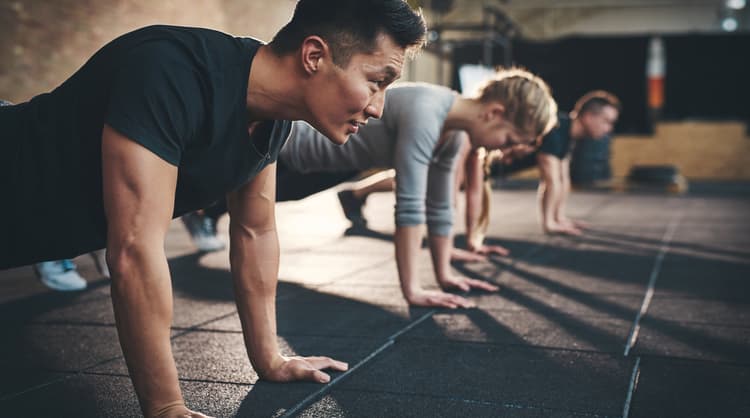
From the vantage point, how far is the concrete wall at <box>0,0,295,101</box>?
204 inches

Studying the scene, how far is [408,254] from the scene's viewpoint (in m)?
2.48

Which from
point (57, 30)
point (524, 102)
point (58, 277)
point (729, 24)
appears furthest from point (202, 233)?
point (729, 24)

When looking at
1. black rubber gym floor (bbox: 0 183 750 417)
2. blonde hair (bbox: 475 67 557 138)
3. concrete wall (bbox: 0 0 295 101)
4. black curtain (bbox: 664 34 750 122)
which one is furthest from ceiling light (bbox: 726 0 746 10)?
blonde hair (bbox: 475 67 557 138)

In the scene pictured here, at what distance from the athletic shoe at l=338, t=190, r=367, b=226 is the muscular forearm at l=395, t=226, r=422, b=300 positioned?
7.71 ft

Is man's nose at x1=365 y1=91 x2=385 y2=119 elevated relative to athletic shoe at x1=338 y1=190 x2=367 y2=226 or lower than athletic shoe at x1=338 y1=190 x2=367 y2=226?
elevated

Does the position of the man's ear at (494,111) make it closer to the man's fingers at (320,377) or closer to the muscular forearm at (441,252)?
the muscular forearm at (441,252)

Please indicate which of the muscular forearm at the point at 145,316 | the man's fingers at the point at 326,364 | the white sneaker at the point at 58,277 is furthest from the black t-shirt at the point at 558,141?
the muscular forearm at the point at 145,316

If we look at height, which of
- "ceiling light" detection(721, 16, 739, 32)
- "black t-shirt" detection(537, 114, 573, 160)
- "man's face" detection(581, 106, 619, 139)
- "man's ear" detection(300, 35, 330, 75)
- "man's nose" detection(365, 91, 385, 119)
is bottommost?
"black t-shirt" detection(537, 114, 573, 160)

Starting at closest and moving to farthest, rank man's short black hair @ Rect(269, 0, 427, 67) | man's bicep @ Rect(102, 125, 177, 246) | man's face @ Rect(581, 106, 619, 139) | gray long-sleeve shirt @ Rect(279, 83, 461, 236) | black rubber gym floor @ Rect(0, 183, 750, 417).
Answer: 1. man's bicep @ Rect(102, 125, 177, 246)
2. man's short black hair @ Rect(269, 0, 427, 67)
3. black rubber gym floor @ Rect(0, 183, 750, 417)
4. gray long-sleeve shirt @ Rect(279, 83, 461, 236)
5. man's face @ Rect(581, 106, 619, 139)

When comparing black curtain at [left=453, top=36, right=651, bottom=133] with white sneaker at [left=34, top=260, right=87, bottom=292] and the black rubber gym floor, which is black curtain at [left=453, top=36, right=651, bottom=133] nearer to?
the black rubber gym floor

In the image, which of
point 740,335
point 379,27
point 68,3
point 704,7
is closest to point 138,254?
point 379,27

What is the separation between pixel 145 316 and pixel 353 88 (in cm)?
53

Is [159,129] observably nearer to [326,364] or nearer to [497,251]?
[326,364]

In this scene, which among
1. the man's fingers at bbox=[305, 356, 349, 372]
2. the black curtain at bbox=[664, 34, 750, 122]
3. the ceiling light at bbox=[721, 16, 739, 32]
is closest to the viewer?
the man's fingers at bbox=[305, 356, 349, 372]
